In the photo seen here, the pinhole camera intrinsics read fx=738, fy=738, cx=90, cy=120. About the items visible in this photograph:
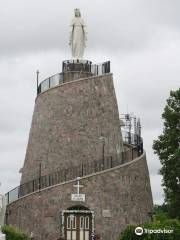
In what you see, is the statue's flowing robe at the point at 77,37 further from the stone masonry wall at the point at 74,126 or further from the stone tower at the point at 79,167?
the stone masonry wall at the point at 74,126

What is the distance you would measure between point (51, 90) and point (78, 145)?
12.2ft

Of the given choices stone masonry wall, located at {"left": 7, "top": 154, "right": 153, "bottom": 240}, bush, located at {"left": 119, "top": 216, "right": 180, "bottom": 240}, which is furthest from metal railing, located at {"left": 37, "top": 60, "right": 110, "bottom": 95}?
bush, located at {"left": 119, "top": 216, "right": 180, "bottom": 240}

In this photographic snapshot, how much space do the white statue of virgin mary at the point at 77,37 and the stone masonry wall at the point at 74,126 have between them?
217 cm

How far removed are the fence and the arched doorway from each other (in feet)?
6.07

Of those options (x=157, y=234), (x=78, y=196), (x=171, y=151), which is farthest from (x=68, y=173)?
(x=157, y=234)

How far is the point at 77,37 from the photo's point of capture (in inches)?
1724

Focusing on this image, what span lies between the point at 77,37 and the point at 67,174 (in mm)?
8749

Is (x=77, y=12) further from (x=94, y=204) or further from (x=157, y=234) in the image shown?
(x=157, y=234)

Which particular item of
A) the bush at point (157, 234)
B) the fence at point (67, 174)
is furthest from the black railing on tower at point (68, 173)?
the bush at point (157, 234)

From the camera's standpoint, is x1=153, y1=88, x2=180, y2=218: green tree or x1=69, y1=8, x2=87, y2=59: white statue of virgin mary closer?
x1=153, y1=88, x2=180, y2=218: green tree

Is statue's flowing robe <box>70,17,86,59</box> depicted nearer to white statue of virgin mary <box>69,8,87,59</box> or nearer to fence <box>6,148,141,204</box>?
white statue of virgin mary <box>69,8,87,59</box>

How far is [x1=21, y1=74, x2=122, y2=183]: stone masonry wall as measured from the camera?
1624 inches

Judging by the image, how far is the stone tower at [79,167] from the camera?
38.5 m

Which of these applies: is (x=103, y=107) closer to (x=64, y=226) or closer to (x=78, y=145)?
(x=78, y=145)
